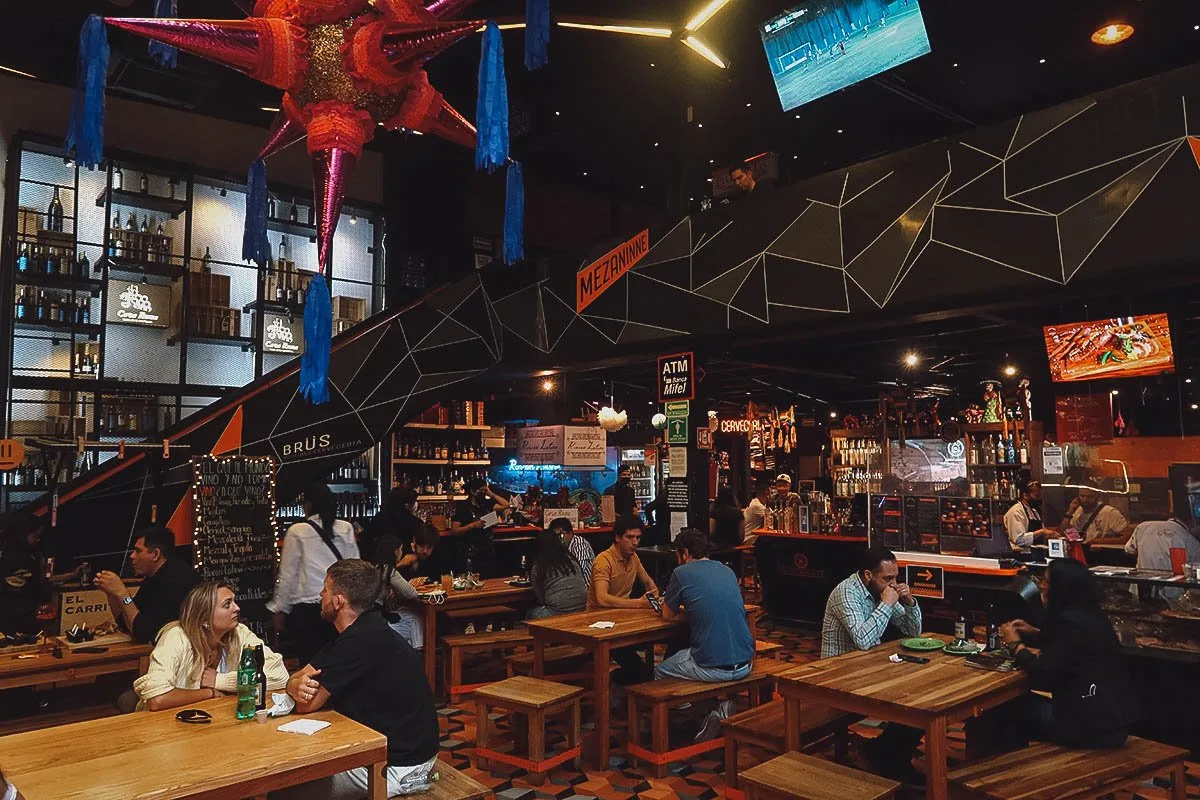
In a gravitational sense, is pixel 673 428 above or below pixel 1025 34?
below

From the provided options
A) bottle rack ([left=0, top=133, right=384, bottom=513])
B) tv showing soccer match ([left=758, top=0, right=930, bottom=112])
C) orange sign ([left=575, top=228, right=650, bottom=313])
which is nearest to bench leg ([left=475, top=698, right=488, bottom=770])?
bottle rack ([left=0, top=133, right=384, bottom=513])

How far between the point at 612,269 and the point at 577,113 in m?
2.72

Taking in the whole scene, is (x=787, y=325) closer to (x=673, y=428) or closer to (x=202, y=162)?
(x=673, y=428)

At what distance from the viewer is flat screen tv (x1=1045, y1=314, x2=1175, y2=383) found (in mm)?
7422

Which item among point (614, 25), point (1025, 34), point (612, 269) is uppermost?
point (1025, 34)

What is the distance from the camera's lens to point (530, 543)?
420 inches

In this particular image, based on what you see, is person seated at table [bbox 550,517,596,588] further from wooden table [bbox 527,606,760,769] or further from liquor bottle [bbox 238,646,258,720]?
liquor bottle [bbox 238,646,258,720]

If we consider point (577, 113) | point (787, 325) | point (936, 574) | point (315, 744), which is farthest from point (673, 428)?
point (315, 744)

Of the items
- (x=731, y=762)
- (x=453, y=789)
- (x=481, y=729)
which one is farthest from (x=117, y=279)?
(x=731, y=762)

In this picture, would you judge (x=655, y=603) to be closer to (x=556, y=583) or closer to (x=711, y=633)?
(x=711, y=633)

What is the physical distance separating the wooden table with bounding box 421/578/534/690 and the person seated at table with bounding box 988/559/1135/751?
13.7ft

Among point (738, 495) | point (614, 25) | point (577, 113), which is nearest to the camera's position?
point (614, 25)

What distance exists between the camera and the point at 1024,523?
339 inches

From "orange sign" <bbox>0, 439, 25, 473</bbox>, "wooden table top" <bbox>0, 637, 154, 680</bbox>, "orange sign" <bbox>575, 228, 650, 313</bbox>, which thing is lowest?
"wooden table top" <bbox>0, 637, 154, 680</bbox>
